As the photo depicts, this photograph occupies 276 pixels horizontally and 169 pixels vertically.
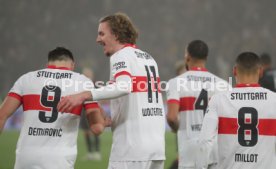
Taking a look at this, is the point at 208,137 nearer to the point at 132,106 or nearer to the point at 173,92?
the point at 132,106

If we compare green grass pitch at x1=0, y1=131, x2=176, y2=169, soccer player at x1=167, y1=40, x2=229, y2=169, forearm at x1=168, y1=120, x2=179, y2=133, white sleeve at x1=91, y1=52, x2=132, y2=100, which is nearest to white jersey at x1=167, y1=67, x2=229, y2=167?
soccer player at x1=167, y1=40, x2=229, y2=169

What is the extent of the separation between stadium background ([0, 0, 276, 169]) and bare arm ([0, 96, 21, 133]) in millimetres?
17817

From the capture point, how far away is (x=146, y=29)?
2500 centimetres

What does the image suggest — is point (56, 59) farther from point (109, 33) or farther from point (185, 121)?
point (185, 121)

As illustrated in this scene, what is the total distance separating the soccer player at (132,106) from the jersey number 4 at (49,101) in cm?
49

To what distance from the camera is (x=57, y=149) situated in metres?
5.22

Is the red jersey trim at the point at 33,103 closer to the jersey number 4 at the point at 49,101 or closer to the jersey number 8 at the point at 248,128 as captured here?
the jersey number 4 at the point at 49,101

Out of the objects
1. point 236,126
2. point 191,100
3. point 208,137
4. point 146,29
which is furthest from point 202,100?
point 146,29

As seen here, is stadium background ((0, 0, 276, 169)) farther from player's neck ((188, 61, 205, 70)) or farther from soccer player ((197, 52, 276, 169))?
soccer player ((197, 52, 276, 169))

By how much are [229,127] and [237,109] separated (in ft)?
0.55

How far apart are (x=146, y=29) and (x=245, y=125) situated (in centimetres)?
2010

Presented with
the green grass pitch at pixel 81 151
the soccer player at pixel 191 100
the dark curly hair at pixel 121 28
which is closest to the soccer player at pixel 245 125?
the dark curly hair at pixel 121 28

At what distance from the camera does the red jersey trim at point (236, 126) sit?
5039 mm

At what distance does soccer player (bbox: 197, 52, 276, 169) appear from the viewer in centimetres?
504
